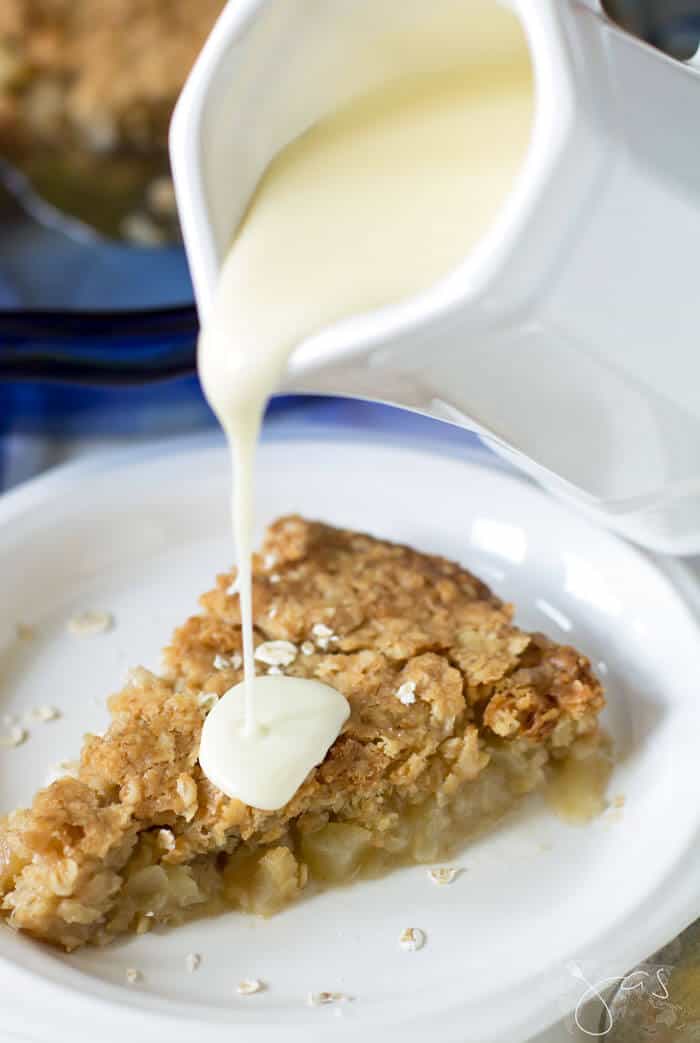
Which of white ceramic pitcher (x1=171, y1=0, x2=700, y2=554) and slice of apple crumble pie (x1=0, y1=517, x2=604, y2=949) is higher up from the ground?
white ceramic pitcher (x1=171, y1=0, x2=700, y2=554)

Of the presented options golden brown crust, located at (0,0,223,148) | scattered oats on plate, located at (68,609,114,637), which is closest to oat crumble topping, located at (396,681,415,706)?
scattered oats on plate, located at (68,609,114,637)

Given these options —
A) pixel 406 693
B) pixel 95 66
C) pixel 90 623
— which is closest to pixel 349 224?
pixel 406 693

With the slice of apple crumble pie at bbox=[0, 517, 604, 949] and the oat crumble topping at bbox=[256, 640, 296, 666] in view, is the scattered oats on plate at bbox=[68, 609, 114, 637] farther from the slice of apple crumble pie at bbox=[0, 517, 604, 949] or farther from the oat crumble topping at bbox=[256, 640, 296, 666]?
the oat crumble topping at bbox=[256, 640, 296, 666]

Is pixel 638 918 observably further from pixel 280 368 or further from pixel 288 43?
pixel 288 43

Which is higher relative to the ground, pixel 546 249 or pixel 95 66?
pixel 546 249

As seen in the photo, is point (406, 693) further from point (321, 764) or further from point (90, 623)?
point (90, 623)

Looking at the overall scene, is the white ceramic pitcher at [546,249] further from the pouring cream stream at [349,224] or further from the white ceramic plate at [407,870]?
the white ceramic plate at [407,870]
